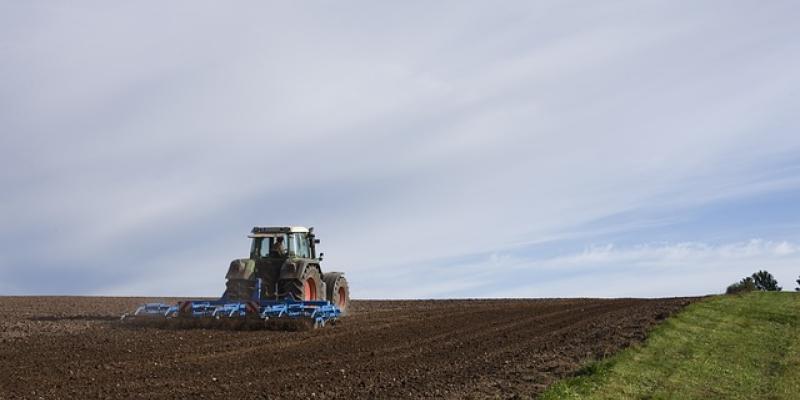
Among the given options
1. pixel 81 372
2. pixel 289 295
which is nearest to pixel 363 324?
pixel 289 295

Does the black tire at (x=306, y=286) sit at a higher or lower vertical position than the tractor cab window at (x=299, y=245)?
lower

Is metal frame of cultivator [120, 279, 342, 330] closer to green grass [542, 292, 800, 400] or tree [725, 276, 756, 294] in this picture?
green grass [542, 292, 800, 400]

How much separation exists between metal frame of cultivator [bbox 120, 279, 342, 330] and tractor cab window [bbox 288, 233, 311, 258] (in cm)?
287

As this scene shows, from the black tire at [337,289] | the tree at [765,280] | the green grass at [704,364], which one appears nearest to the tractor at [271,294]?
the black tire at [337,289]

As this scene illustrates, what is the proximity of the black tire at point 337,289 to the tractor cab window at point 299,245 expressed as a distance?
1032 mm

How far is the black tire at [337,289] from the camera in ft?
80.1

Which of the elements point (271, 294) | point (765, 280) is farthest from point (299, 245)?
point (765, 280)

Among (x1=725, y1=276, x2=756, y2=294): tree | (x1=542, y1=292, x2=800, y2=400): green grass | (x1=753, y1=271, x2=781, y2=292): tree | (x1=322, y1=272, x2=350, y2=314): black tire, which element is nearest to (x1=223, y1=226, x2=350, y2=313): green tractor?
(x1=322, y1=272, x2=350, y2=314): black tire

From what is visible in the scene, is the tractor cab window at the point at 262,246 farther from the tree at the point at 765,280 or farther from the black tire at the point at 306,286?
the tree at the point at 765,280

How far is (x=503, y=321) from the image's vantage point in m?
22.1

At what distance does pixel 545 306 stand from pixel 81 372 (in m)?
18.3

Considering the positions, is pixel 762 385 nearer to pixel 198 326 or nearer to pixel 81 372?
pixel 81 372

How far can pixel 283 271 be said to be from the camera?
2244cm

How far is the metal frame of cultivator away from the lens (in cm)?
1978
